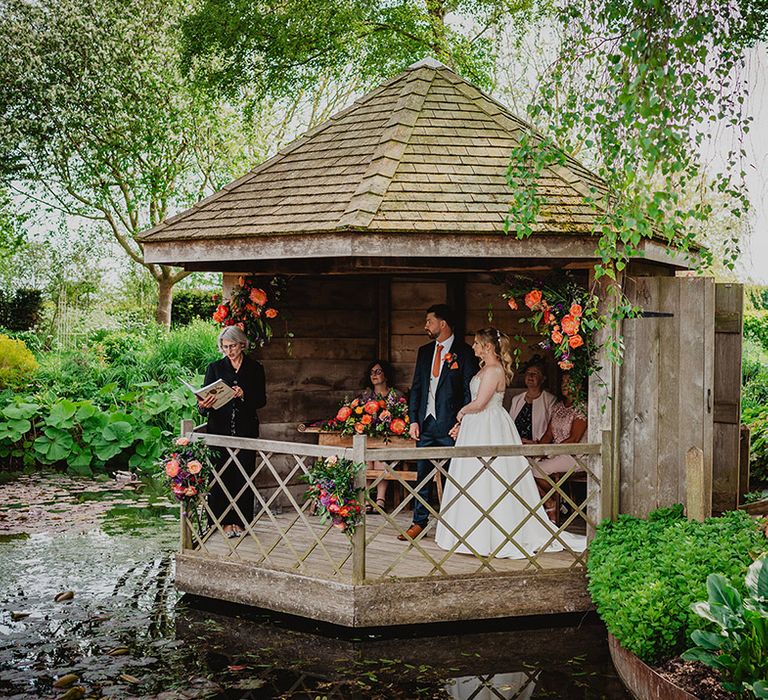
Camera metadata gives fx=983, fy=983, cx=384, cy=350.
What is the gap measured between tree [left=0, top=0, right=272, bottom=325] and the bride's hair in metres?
16.1

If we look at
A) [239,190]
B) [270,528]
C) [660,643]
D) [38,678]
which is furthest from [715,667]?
[239,190]

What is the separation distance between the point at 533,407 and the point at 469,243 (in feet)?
8.88

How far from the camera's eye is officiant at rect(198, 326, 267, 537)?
8.34 metres

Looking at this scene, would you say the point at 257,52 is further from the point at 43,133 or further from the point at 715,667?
the point at 715,667

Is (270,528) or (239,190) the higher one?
(239,190)

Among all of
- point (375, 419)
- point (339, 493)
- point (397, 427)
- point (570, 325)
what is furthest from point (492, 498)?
point (375, 419)

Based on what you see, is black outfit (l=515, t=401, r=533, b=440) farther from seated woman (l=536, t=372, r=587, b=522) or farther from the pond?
the pond

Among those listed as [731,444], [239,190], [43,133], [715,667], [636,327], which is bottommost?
[715,667]

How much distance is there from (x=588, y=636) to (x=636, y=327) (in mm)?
2261

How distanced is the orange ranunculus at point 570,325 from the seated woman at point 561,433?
4.30 ft

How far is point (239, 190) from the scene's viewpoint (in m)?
8.70

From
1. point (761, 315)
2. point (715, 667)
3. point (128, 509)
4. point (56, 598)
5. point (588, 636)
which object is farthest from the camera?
point (761, 315)

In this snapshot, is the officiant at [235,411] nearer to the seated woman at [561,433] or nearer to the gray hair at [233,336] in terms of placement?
the gray hair at [233,336]

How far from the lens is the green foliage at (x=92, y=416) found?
14.6 metres
